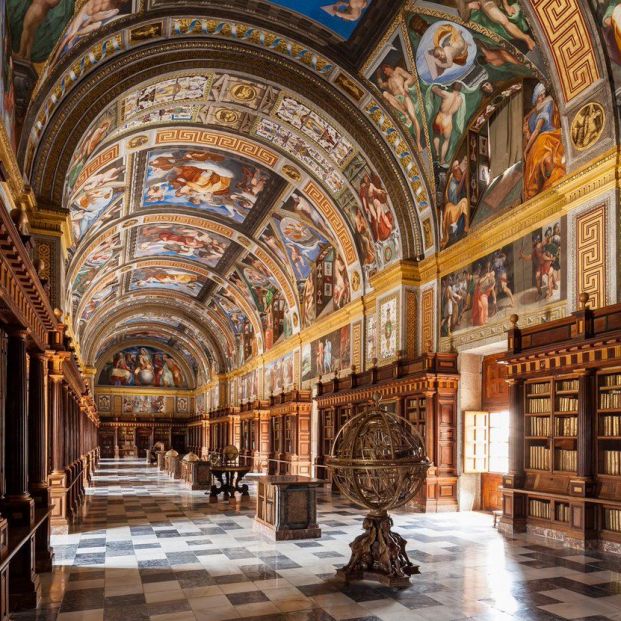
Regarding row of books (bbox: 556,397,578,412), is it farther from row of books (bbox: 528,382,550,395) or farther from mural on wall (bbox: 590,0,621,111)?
mural on wall (bbox: 590,0,621,111)

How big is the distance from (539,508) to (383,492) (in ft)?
13.5

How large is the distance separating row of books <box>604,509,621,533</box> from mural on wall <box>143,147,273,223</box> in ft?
43.9

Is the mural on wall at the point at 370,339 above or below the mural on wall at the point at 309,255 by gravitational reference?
below

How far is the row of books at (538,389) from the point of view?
34.2 ft

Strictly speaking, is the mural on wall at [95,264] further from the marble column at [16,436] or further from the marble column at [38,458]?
the marble column at [16,436]

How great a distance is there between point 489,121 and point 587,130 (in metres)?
3.56

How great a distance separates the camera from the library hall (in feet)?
23.3

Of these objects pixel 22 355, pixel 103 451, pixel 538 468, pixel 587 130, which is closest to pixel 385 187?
pixel 587 130

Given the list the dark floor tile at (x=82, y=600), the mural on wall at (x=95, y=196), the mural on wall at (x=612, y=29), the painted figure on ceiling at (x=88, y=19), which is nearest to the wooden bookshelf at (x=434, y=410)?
the mural on wall at (x=612, y=29)

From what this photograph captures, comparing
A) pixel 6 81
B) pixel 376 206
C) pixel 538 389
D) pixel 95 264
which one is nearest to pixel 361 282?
pixel 376 206

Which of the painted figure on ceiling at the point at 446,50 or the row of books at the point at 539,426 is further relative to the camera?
the painted figure on ceiling at the point at 446,50

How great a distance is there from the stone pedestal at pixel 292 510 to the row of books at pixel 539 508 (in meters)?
3.53

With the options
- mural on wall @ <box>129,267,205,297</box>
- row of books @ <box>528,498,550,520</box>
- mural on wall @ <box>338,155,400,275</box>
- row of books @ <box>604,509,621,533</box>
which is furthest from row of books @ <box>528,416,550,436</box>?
mural on wall @ <box>129,267,205,297</box>

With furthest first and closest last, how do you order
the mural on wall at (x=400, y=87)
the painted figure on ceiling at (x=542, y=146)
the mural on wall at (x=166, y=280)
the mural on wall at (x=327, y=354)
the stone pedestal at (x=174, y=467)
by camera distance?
the mural on wall at (x=166, y=280)
the stone pedestal at (x=174, y=467)
the mural on wall at (x=327, y=354)
the mural on wall at (x=400, y=87)
the painted figure on ceiling at (x=542, y=146)
